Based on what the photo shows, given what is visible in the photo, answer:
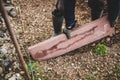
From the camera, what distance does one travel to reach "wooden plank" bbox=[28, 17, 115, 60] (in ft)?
12.8

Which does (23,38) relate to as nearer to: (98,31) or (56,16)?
(56,16)

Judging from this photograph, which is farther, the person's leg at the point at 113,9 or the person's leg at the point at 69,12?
the person's leg at the point at 113,9

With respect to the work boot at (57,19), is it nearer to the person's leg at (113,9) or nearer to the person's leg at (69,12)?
the person's leg at (69,12)

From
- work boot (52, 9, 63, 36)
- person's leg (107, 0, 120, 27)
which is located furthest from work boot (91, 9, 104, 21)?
work boot (52, 9, 63, 36)

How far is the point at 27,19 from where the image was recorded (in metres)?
4.59

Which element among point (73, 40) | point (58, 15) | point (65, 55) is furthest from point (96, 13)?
point (65, 55)

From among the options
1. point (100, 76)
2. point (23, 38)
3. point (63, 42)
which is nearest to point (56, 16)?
point (63, 42)

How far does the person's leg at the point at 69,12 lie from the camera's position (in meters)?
3.67

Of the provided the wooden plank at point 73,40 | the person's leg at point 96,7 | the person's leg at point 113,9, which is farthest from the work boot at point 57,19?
the person's leg at point 113,9

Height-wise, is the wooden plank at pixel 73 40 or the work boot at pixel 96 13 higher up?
the work boot at pixel 96 13

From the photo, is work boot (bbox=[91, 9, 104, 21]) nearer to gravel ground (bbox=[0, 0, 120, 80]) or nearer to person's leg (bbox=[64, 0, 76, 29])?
gravel ground (bbox=[0, 0, 120, 80])

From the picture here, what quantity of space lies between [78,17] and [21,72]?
147 centimetres

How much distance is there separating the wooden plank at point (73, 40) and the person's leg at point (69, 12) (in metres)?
0.15

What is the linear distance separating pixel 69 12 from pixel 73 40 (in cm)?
46
